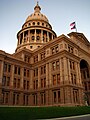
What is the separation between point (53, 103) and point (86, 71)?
2237 centimetres

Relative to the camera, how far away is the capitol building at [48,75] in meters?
36.6

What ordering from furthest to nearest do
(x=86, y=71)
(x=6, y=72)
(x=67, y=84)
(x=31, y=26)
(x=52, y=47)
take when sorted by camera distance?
(x=31, y=26)
(x=86, y=71)
(x=52, y=47)
(x=6, y=72)
(x=67, y=84)

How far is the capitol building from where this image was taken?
1441 inches

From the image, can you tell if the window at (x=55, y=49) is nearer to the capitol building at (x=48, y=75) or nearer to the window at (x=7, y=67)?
the capitol building at (x=48, y=75)

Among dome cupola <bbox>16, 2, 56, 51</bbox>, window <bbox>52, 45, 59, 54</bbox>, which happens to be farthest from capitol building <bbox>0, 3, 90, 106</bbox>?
dome cupola <bbox>16, 2, 56, 51</bbox>

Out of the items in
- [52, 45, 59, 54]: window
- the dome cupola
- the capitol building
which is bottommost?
the capitol building

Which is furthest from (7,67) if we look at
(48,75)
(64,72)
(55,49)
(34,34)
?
(34,34)

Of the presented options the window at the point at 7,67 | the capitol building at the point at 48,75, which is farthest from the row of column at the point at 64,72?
the window at the point at 7,67

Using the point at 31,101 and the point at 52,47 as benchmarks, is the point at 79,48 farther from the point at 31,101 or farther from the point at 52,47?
the point at 31,101

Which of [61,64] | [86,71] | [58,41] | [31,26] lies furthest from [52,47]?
[31,26]

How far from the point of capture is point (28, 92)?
44094 mm

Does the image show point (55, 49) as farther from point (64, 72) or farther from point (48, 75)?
point (64, 72)

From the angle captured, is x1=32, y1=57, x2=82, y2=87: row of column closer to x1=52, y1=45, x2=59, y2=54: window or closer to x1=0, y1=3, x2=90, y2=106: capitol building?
x1=0, y1=3, x2=90, y2=106: capitol building

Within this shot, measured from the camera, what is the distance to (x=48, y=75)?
1609 inches
